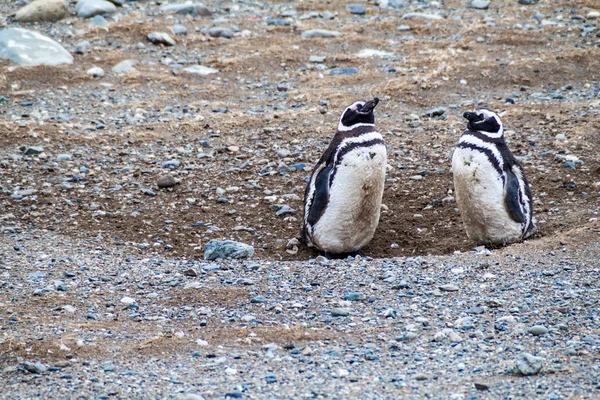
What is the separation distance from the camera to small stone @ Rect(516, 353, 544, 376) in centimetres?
320

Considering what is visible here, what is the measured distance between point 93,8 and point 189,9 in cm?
117

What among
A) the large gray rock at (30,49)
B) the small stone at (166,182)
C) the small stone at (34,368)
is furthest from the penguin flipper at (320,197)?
the large gray rock at (30,49)

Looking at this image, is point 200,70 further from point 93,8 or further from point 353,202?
point 353,202

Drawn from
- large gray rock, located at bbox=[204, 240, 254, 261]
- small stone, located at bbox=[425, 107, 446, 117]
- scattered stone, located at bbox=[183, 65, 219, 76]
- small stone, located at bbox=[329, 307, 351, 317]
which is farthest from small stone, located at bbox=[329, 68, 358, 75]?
small stone, located at bbox=[329, 307, 351, 317]

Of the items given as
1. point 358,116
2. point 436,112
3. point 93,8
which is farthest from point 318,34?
point 358,116

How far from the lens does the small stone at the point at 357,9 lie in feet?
34.2

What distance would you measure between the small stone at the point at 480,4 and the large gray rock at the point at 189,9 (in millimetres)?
3373

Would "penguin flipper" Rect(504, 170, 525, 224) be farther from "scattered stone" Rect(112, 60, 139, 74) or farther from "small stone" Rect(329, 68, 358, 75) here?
"scattered stone" Rect(112, 60, 139, 74)

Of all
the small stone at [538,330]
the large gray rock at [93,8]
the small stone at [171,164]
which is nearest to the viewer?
the small stone at [538,330]

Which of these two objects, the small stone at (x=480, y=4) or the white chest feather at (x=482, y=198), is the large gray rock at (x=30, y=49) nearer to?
the small stone at (x=480, y=4)

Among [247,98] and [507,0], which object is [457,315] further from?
[507,0]

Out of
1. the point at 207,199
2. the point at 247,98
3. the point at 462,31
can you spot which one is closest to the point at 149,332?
the point at 207,199

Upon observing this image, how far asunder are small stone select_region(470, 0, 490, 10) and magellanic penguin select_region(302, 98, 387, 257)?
5742 millimetres

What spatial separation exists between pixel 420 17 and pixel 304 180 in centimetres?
464
